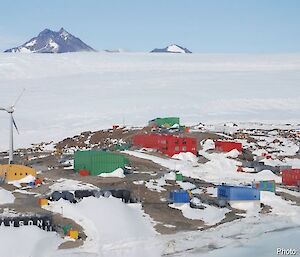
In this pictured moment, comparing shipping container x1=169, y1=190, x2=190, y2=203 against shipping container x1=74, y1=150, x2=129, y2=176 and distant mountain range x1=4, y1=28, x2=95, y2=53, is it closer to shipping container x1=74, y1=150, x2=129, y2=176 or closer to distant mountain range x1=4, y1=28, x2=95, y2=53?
shipping container x1=74, y1=150, x2=129, y2=176

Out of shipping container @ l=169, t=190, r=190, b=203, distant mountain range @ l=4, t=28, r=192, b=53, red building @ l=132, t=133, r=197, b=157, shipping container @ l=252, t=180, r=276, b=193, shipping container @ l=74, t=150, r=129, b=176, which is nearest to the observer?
shipping container @ l=169, t=190, r=190, b=203

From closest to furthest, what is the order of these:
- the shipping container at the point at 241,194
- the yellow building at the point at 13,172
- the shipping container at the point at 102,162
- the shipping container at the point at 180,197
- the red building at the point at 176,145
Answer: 1. the shipping container at the point at 180,197
2. the shipping container at the point at 241,194
3. the yellow building at the point at 13,172
4. the shipping container at the point at 102,162
5. the red building at the point at 176,145

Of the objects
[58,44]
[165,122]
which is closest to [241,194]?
[165,122]

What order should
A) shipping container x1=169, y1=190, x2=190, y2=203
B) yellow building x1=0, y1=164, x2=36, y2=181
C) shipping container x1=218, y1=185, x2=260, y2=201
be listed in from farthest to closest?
1. yellow building x1=0, y1=164, x2=36, y2=181
2. shipping container x1=218, y1=185, x2=260, y2=201
3. shipping container x1=169, y1=190, x2=190, y2=203

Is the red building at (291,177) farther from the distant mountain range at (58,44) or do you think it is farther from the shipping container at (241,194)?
the distant mountain range at (58,44)

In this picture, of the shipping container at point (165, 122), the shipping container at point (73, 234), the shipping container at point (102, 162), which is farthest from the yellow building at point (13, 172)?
the shipping container at point (165, 122)

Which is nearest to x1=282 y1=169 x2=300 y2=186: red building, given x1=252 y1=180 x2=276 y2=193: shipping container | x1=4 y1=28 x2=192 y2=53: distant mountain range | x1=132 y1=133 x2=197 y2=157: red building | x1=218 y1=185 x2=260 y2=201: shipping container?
x1=252 y1=180 x2=276 y2=193: shipping container
